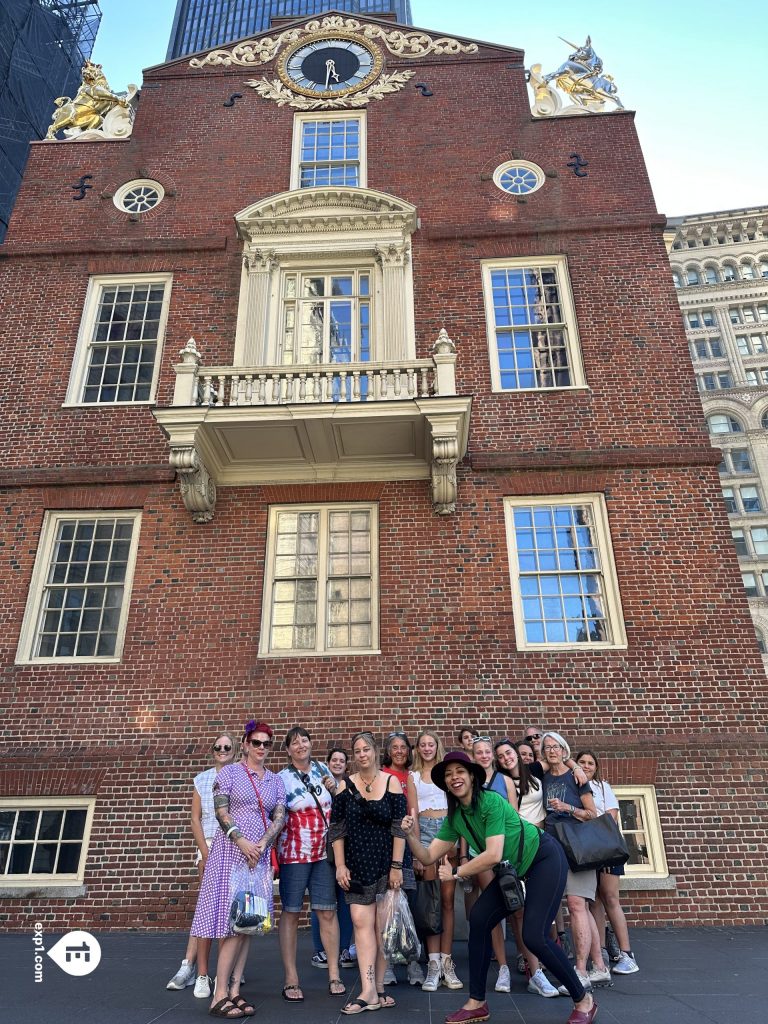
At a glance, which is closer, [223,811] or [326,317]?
[223,811]

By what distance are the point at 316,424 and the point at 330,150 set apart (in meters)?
7.22

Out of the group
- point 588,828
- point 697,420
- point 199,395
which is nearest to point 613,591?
point 697,420

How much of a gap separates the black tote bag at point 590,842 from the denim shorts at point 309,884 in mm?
1716

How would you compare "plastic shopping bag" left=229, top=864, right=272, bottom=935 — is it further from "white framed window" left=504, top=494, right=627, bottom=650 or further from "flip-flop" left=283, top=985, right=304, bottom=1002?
"white framed window" left=504, top=494, right=627, bottom=650

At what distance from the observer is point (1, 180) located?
2462cm

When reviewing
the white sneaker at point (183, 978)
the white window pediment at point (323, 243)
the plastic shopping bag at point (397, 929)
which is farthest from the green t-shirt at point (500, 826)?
the white window pediment at point (323, 243)

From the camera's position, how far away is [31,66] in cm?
2722

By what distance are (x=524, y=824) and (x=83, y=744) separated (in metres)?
6.86

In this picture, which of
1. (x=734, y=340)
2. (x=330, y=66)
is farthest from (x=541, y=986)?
(x=734, y=340)

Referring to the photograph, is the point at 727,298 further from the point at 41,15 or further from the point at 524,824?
the point at 524,824

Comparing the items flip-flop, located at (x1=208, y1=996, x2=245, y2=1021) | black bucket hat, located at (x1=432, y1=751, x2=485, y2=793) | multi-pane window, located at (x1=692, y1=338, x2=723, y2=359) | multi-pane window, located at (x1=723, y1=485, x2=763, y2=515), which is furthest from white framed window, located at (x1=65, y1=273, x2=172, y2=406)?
multi-pane window, located at (x1=692, y1=338, x2=723, y2=359)

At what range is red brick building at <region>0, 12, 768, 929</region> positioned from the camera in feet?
29.5

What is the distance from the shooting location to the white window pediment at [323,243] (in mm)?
12156

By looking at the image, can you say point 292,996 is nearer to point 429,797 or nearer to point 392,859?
point 392,859
